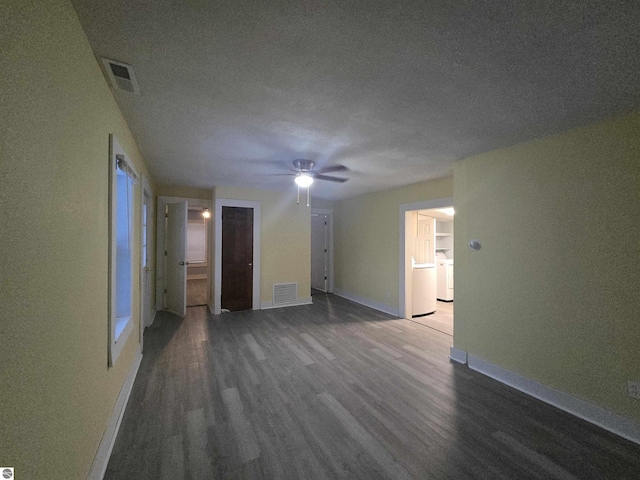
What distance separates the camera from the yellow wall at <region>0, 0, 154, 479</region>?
29.0 inches

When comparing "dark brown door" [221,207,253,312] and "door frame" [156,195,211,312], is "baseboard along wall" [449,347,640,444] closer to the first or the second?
"dark brown door" [221,207,253,312]

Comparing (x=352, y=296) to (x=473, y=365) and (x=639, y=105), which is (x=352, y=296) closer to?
(x=473, y=365)

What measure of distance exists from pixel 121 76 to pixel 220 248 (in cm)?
341

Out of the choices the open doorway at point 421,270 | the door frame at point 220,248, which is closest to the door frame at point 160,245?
the door frame at point 220,248

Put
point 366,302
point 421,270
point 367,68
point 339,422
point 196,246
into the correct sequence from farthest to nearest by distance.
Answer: point 196,246 → point 366,302 → point 421,270 → point 339,422 → point 367,68

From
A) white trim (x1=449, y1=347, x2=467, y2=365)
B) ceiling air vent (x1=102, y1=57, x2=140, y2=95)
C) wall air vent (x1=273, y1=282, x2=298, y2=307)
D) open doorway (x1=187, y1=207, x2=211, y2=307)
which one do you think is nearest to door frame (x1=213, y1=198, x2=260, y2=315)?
wall air vent (x1=273, y1=282, x2=298, y2=307)

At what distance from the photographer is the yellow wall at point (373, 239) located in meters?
4.52

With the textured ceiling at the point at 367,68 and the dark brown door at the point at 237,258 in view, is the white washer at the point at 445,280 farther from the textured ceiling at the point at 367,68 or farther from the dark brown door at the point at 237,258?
the dark brown door at the point at 237,258

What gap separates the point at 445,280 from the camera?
19.5 feet

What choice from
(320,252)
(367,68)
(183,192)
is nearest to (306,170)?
(367,68)

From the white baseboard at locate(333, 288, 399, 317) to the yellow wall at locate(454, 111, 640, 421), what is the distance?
6.46 ft

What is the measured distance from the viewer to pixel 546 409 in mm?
2172

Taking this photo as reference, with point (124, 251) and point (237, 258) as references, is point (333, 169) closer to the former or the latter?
point (124, 251)

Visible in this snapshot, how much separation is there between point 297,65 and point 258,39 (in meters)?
0.24
